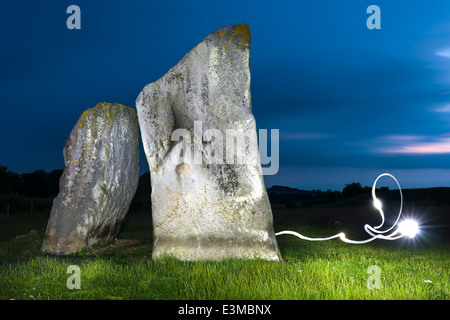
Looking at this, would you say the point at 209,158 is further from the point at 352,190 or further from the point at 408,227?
the point at 352,190

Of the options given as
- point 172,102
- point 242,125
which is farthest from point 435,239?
point 172,102

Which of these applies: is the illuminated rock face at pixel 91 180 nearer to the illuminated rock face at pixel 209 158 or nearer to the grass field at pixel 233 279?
the grass field at pixel 233 279

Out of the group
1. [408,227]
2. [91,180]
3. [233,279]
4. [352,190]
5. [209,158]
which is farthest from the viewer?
[352,190]

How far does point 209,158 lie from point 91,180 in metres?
5.16

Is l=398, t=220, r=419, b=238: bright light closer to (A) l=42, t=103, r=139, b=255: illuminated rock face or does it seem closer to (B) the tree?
(A) l=42, t=103, r=139, b=255: illuminated rock face

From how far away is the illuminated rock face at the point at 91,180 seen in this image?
48.2 feet

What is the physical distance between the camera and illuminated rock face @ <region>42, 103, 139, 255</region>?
14.7 metres

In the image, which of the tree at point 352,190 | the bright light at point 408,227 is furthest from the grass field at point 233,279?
the tree at point 352,190

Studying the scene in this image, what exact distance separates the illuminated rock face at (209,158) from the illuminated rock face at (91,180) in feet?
11.6

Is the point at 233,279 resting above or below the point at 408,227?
below

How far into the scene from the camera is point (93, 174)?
48.6 feet

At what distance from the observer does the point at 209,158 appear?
37.7 ft

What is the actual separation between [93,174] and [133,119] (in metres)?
2.46

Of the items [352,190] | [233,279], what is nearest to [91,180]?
[233,279]
